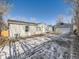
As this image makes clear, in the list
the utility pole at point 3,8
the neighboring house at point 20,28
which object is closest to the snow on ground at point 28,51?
the utility pole at point 3,8

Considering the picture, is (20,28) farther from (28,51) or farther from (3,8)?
(28,51)

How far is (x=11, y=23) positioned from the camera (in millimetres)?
17109

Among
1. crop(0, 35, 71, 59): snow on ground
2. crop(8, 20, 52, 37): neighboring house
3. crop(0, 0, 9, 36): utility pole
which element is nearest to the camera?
crop(0, 35, 71, 59): snow on ground

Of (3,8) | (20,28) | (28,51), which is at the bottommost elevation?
(28,51)

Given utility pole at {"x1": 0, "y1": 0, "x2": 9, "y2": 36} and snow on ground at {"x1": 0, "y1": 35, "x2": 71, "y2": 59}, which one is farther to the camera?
utility pole at {"x1": 0, "y1": 0, "x2": 9, "y2": 36}

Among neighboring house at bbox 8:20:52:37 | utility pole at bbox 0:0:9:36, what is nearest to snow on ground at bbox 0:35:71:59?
utility pole at bbox 0:0:9:36

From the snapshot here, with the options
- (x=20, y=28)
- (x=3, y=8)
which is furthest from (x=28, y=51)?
(x=20, y=28)

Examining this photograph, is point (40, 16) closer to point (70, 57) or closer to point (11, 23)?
point (11, 23)

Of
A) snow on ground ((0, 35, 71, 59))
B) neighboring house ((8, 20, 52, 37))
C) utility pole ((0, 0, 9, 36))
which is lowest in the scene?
snow on ground ((0, 35, 71, 59))

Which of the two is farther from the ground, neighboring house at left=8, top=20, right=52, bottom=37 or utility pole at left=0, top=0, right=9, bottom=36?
utility pole at left=0, top=0, right=9, bottom=36

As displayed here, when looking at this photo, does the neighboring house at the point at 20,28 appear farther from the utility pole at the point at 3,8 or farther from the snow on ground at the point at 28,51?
the snow on ground at the point at 28,51

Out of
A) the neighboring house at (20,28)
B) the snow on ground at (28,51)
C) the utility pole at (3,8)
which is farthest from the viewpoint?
the neighboring house at (20,28)

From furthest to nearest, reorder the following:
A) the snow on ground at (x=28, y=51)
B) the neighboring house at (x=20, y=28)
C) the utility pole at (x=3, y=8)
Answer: the neighboring house at (x=20, y=28), the utility pole at (x=3, y=8), the snow on ground at (x=28, y=51)

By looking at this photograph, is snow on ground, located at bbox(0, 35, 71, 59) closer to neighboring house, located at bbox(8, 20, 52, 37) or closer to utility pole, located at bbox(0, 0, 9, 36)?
utility pole, located at bbox(0, 0, 9, 36)
